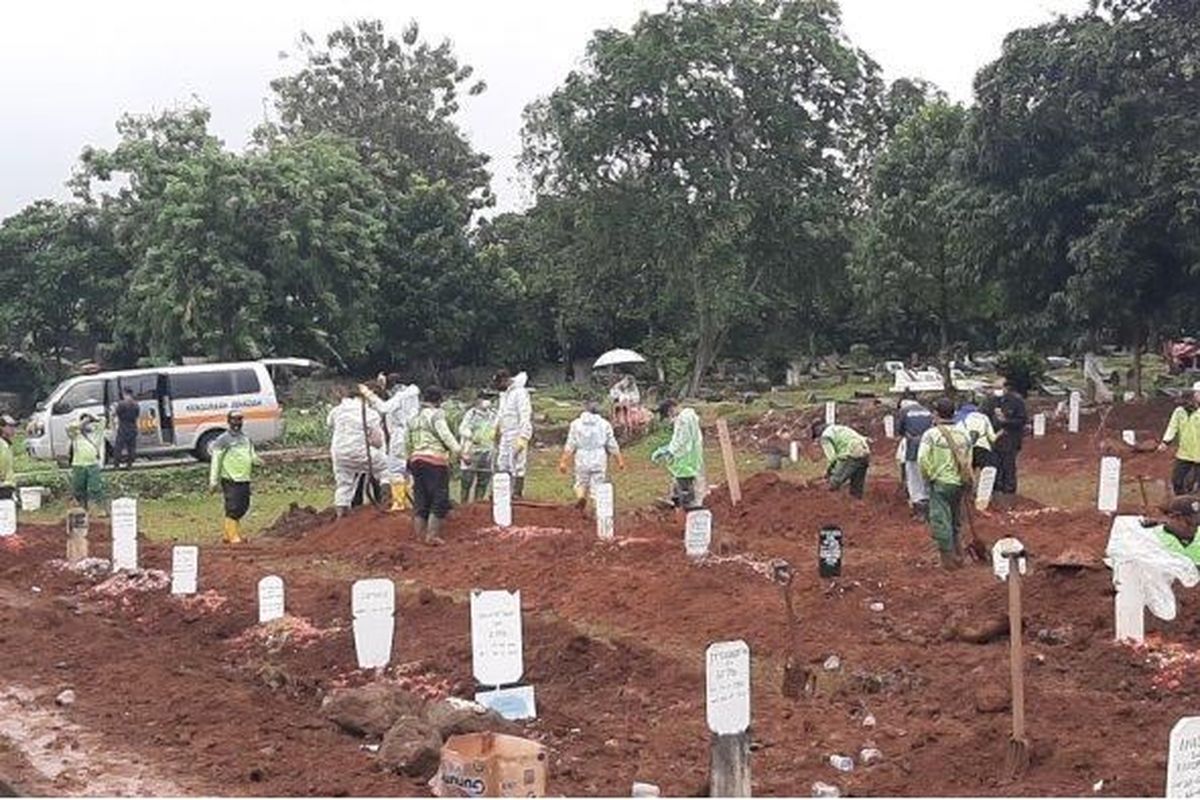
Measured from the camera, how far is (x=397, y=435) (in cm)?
1805

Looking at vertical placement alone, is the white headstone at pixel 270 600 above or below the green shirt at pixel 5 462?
below

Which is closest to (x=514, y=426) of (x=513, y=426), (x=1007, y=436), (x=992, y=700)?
(x=513, y=426)

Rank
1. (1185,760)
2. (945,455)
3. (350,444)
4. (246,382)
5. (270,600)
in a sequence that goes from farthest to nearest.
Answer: (246,382) < (350,444) < (945,455) < (270,600) < (1185,760)

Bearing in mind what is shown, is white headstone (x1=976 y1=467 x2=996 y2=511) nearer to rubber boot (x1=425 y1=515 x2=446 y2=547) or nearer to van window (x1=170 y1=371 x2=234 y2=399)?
rubber boot (x1=425 y1=515 x2=446 y2=547)

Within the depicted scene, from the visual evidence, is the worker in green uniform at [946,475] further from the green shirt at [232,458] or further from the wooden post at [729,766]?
the green shirt at [232,458]

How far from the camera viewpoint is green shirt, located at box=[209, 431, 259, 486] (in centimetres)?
1628

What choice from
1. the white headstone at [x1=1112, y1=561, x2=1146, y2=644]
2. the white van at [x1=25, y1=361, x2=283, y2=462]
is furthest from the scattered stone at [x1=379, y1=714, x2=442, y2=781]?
the white van at [x1=25, y1=361, x2=283, y2=462]

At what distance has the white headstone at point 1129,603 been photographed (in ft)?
31.5

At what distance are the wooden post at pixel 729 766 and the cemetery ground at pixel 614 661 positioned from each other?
0.85m

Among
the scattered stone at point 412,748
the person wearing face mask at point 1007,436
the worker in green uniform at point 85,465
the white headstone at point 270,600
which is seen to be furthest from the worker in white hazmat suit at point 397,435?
the scattered stone at point 412,748

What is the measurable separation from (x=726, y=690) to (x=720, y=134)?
114 feet

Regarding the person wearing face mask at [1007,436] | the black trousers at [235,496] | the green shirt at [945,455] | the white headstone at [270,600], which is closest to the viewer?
the white headstone at [270,600]

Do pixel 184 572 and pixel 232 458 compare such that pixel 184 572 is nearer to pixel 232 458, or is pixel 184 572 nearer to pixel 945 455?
pixel 232 458

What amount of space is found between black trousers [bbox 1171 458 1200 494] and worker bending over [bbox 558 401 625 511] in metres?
6.62
